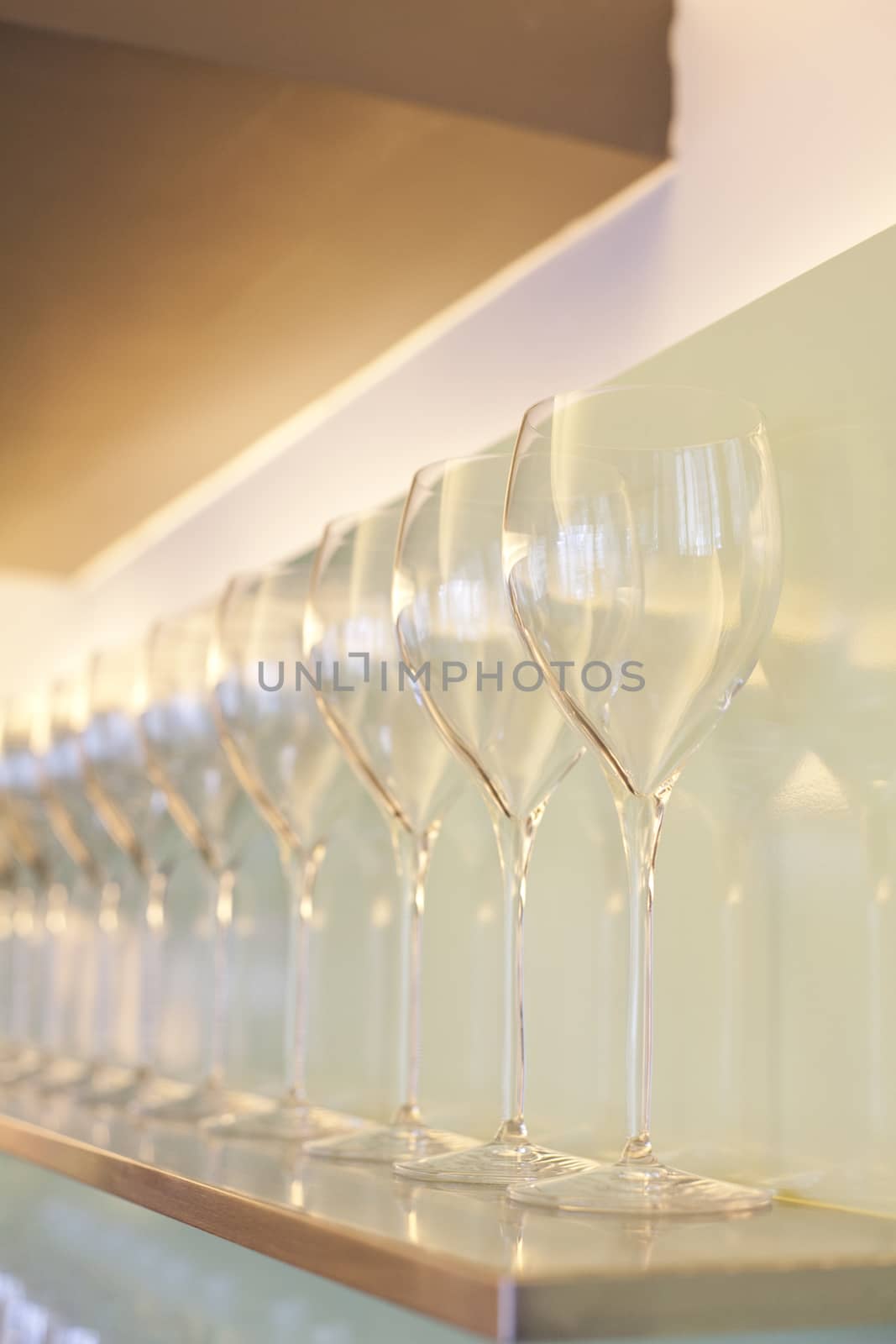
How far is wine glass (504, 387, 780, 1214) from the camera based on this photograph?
1.49ft

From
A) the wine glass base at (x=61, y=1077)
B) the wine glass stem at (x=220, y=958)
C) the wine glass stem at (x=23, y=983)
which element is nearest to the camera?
the wine glass stem at (x=220, y=958)

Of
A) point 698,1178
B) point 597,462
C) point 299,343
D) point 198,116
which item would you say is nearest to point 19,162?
point 198,116

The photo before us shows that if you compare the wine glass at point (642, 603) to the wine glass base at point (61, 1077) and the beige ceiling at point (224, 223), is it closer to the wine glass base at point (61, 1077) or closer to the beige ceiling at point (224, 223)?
the beige ceiling at point (224, 223)

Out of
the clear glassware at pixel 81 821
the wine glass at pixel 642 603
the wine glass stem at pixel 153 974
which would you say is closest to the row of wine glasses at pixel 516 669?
the wine glass at pixel 642 603

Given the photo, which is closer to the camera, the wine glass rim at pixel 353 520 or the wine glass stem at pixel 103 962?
the wine glass rim at pixel 353 520

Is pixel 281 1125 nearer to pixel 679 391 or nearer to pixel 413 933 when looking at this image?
pixel 413 933

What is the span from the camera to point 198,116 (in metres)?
0.64

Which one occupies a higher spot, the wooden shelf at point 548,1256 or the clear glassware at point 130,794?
the clear glassware at point 130,794

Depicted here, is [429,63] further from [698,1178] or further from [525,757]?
[698,1178]

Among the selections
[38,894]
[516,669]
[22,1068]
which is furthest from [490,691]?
[38,894]

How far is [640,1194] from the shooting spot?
1.40 ft

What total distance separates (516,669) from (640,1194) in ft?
0.60

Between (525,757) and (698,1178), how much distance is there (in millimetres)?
153

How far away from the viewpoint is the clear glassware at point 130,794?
0.94 metres
